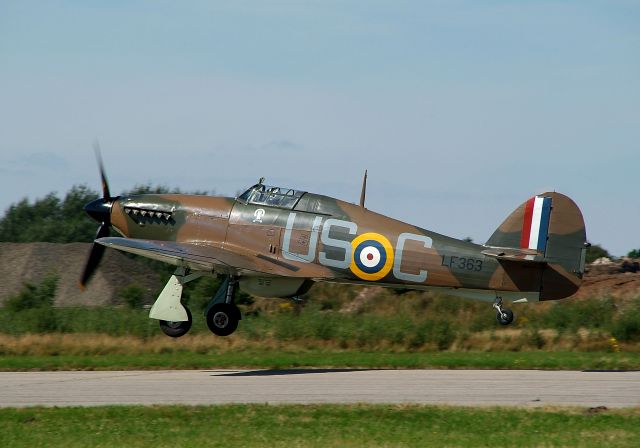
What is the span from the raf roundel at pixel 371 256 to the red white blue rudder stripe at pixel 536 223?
2392 mm

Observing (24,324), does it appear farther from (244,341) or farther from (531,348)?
(531,348)

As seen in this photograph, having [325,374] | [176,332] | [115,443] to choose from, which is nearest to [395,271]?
[325,374]

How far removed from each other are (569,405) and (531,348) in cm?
921

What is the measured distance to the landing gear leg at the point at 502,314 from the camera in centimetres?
1761

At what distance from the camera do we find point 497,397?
46.0ft

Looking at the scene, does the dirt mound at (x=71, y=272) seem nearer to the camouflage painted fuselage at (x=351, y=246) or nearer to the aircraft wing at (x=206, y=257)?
the camouflage painted fuselage at (x=351, y=246)

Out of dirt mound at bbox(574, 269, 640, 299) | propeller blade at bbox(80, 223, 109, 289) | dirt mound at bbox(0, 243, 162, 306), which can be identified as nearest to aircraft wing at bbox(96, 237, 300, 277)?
propeller blade at bbox(80, 223, 109, 289)

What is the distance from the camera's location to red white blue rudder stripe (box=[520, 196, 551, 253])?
1744 centimetres

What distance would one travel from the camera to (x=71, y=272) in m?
33.7

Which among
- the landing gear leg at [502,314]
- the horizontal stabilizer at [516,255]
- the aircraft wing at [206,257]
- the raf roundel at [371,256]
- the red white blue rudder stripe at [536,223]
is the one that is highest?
the red white blue rudder stripe at [536,223]

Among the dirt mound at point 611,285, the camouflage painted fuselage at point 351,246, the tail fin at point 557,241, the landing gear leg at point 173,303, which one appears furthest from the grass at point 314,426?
the dirt mound at point 611,285

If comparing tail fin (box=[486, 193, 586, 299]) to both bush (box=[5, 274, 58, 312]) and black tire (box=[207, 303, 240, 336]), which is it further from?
bush (box=[5, 274, 58, 312])

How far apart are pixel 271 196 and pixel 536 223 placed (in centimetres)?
501

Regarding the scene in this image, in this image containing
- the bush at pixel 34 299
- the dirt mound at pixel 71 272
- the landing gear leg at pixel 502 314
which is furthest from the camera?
the dirt mound at pixel 71 272
